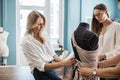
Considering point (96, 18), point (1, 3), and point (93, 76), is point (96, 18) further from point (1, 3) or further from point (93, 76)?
point (1, 3)

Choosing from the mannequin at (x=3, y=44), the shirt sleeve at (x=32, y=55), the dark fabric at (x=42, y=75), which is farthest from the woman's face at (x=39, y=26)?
the mannequin at (x=3, y=44)

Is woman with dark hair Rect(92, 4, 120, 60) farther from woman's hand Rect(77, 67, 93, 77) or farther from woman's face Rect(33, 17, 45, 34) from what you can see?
woman's hand Rect(77, 67, 93, 77)

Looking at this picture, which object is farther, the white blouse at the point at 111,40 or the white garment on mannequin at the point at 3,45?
the white garment on mannequin at the point at 3,45

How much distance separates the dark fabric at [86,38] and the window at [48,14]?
4.37m

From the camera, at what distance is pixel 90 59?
1399 millimetres

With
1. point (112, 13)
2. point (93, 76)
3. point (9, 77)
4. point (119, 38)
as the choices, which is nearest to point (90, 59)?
point (93, 76)

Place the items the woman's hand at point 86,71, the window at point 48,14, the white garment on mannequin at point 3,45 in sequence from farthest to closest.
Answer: the window at point 48,14
the white garment on mannequin at point 3,45
the woman's hand at point 86,71

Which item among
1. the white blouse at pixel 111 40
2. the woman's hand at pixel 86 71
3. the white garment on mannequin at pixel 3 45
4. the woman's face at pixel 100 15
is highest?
the woman's face at pixel 100 15

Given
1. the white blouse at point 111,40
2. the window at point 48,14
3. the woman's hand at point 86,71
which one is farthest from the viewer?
the window at point 48,14

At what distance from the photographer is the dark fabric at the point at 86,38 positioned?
131cm

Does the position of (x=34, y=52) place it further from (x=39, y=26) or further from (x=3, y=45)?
(x=3, y=45)

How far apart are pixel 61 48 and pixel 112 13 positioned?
1692mm

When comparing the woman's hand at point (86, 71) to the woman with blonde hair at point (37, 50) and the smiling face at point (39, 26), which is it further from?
the smiling face at point (39, 26)

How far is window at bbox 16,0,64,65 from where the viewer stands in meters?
5.64
